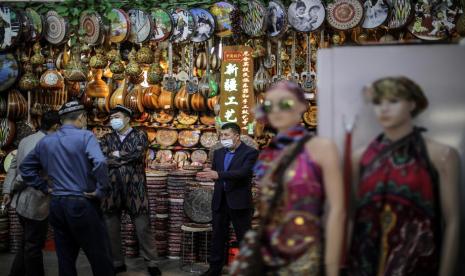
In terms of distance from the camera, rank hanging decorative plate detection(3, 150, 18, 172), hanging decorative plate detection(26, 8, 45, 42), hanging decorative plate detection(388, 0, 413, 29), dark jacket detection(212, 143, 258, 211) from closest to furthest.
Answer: dark jacket detection(212, 143, 258, 211), hanging decorative plate detection(388, 0, 413, 29), hanging decorative plate detection(26, 8, 45, 42), hanging decorative plate detection(3, 150, 18, 172)

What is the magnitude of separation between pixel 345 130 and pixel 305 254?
0.57m

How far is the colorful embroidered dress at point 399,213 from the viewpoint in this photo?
97.3 inches

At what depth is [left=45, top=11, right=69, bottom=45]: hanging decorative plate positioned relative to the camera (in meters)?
7.14

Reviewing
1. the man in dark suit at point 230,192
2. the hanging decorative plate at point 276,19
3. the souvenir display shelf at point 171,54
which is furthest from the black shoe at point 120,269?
the hanging decorative plate at point 276,19

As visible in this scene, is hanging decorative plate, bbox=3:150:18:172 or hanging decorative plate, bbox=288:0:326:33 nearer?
hanging decorative plate, bbox=288:0:326:33

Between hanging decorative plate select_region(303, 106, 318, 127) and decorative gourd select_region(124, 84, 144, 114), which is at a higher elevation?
decorative gourd select_region(124, 84, 144, 114)

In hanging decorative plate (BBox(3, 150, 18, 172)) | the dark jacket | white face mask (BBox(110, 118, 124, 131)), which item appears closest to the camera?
the dark jacket

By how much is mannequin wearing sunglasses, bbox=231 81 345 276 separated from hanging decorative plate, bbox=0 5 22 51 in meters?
5.20

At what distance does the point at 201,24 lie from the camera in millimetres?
6742

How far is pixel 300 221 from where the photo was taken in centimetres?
249

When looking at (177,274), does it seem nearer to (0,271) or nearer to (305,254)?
(0,271)

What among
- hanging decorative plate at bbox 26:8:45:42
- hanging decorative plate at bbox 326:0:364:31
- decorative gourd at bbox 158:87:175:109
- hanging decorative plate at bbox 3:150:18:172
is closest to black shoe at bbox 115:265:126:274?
hanging decorative plate at bbox 3:150:18:172

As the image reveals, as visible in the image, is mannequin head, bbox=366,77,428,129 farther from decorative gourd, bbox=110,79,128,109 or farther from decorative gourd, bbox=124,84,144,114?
decorative gourd, bbox=110,79,128,109

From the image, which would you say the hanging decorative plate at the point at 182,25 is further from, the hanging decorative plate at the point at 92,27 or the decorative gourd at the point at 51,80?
the decorative gourd at the point at 51,80
